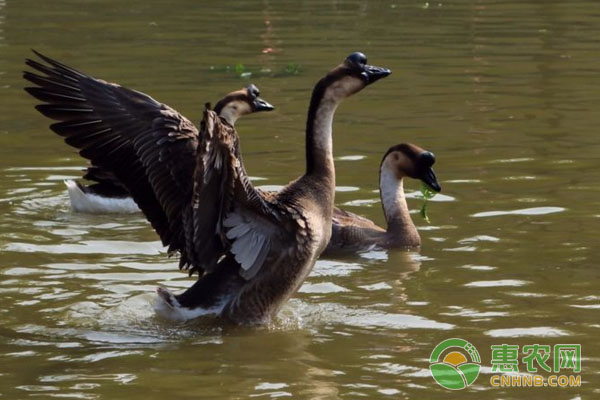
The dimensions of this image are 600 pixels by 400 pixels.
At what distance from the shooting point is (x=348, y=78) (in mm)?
9531

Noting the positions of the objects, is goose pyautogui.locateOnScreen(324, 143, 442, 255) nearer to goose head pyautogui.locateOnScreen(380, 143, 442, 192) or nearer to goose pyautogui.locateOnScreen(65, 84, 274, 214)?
goose head pyautogui.locateOnScreen(380, 143, 442, 192)

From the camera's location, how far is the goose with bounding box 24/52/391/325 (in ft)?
29.9

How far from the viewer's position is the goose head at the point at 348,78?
9.45 metres

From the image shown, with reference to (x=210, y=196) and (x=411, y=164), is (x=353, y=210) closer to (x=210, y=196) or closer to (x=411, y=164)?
(x=411, y=164)

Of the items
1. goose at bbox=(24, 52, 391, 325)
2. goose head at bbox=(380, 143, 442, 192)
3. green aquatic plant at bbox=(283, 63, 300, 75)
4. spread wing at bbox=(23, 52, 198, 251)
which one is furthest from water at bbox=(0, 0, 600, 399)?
spread wing at bbox=(23, 52, 198, 251)

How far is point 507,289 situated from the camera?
9945mm

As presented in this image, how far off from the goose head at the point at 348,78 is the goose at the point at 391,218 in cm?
210

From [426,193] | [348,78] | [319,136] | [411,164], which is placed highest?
[348,78]

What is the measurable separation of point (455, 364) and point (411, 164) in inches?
158

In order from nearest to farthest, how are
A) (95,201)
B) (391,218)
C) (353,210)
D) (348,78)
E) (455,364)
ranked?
1. (455,364)
2. (348,78)
3. (391,218)
4. (95,201)
5. (353,210)

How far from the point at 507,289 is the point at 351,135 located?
5830 millimetres

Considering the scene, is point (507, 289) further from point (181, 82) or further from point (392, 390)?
point (181, 82)

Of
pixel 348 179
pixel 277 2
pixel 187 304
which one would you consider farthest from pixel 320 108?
pixel 277 2

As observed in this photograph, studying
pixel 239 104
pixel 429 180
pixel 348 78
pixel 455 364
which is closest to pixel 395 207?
pixel 429 180
